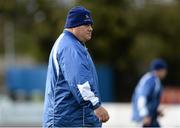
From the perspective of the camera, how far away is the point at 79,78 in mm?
6828

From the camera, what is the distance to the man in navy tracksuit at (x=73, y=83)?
6.84m

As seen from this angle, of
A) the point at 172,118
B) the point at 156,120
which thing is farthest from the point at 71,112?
the point at 172,118

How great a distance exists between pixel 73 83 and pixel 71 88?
5 cm

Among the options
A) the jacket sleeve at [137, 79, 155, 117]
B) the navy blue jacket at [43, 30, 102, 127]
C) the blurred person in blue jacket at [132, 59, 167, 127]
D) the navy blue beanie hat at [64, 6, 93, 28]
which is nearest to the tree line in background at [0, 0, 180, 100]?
the blurred person in blue jacket at [132, 59, 167, 127]

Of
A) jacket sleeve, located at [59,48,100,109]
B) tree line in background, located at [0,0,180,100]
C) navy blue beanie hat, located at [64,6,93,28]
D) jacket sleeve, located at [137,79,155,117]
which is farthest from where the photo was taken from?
tree line in background, located at [0,0,180,100]

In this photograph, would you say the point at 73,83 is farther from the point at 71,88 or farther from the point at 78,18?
the point at 78,18

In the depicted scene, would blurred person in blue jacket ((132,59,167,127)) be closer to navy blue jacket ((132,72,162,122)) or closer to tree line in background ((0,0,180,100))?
navy blue jacket ((132,72,162,122))

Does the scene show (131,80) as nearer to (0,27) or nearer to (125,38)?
(125,38)

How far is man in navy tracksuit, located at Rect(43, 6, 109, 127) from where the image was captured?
269 inches

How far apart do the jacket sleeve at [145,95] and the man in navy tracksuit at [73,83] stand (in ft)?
16.4

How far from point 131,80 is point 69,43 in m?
33.7

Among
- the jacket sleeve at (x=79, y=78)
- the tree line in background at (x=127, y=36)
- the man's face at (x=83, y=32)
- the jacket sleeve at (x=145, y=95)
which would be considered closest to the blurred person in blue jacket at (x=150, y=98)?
the jacket sleeve at (x=145, y=95)

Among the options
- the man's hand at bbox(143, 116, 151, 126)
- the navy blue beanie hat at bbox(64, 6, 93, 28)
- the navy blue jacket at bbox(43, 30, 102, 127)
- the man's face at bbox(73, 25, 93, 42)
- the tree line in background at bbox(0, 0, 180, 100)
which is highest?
the navy blue beanie hat at bbox(64, 6, 93, 28)

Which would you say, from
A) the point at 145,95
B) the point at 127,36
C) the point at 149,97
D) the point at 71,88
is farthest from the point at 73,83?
the point at 127,36
